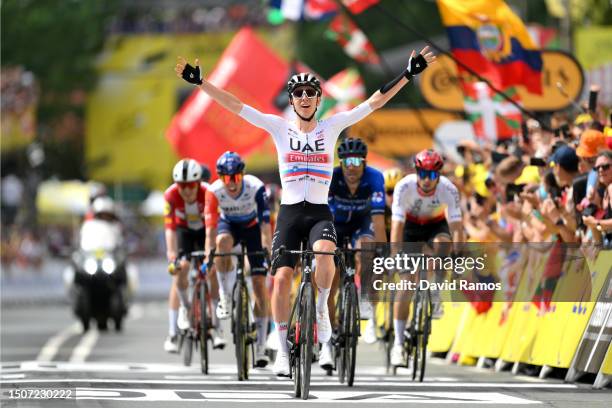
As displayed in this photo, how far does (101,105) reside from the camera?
70125mm

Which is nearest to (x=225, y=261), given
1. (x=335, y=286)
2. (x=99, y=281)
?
(x=335, y=286)

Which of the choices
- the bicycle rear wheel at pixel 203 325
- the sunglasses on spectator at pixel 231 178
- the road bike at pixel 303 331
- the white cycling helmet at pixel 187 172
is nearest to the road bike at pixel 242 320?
the sunglasses on spectator at pixel 231 178

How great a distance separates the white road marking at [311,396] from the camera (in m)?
13.7

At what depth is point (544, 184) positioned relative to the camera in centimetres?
1723

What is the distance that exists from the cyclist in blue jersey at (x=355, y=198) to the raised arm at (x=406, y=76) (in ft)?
7.48

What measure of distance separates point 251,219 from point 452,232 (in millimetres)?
1967

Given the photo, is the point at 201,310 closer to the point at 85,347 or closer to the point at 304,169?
the point at 304,169

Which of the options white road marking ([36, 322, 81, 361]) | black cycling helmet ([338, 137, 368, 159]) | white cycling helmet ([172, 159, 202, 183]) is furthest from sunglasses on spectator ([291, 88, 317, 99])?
white road marking ([36, 322, 81, 361])

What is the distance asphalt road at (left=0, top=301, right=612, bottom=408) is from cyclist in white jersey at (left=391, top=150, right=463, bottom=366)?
60 centimetres

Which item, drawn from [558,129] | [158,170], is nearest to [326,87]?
[558,129]

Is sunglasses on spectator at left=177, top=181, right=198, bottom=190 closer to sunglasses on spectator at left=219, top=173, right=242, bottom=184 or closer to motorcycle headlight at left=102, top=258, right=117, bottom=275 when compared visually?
sunglasses on spectator at left=219, top=173, right=242, bottom=184

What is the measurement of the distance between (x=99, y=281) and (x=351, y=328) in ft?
46.6

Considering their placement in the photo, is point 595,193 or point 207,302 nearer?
point 595,193

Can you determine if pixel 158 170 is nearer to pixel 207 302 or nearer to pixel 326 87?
pixel 326 87
